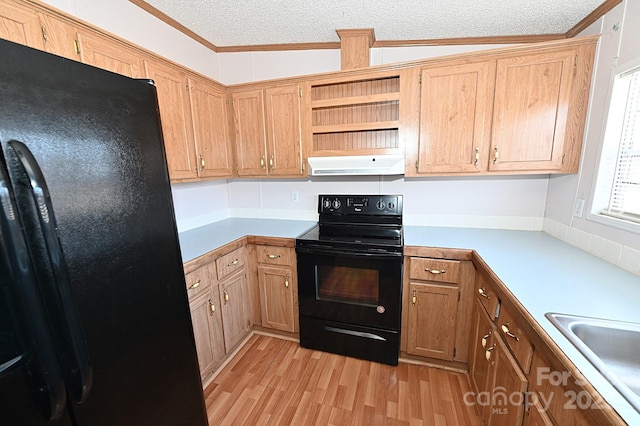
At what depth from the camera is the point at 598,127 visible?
5.11ft

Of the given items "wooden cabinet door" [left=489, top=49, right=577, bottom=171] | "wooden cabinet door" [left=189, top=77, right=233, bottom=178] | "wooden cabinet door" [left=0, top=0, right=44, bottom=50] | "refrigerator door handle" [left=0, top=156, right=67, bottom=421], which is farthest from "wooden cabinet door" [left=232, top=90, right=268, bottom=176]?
"refrigerator door handle" [left=0, top=156, right=67, bottom=421]

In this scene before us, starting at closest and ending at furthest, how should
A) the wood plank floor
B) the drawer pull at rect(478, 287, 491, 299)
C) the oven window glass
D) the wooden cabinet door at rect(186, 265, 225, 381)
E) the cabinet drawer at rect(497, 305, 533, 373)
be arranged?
the cabinet drawer at rect(497, 305, 533, 373) < the drawer pull at rect(478, 287, 491, 299) < the wood plank floor < the wooden cabinet door at rect(186, 265, 225, 381) < the oven window glass

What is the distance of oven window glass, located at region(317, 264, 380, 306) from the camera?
194cm

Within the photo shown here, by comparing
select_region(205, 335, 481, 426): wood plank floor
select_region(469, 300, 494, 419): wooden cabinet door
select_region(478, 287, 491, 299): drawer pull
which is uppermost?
select_region(478, 287, 491, 299): drawer pull

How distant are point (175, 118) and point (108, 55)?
488mm

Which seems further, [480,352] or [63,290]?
[480,352]

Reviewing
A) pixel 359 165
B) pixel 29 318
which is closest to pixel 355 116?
pixel 359 165

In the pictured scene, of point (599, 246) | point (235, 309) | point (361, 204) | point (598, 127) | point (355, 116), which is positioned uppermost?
point (355, 116)

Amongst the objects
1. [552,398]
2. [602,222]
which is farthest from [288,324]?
[602,222]

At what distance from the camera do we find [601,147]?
1523 millimetres

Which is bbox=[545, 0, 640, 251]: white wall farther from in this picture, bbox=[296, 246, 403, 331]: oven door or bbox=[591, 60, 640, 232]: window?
bbox=[296, 246, 403, 331]: oven door

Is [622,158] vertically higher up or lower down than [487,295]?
higher up

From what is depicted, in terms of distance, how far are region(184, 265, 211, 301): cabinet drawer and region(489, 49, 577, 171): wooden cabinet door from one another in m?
2.12

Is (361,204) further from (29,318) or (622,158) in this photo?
(29,318)
